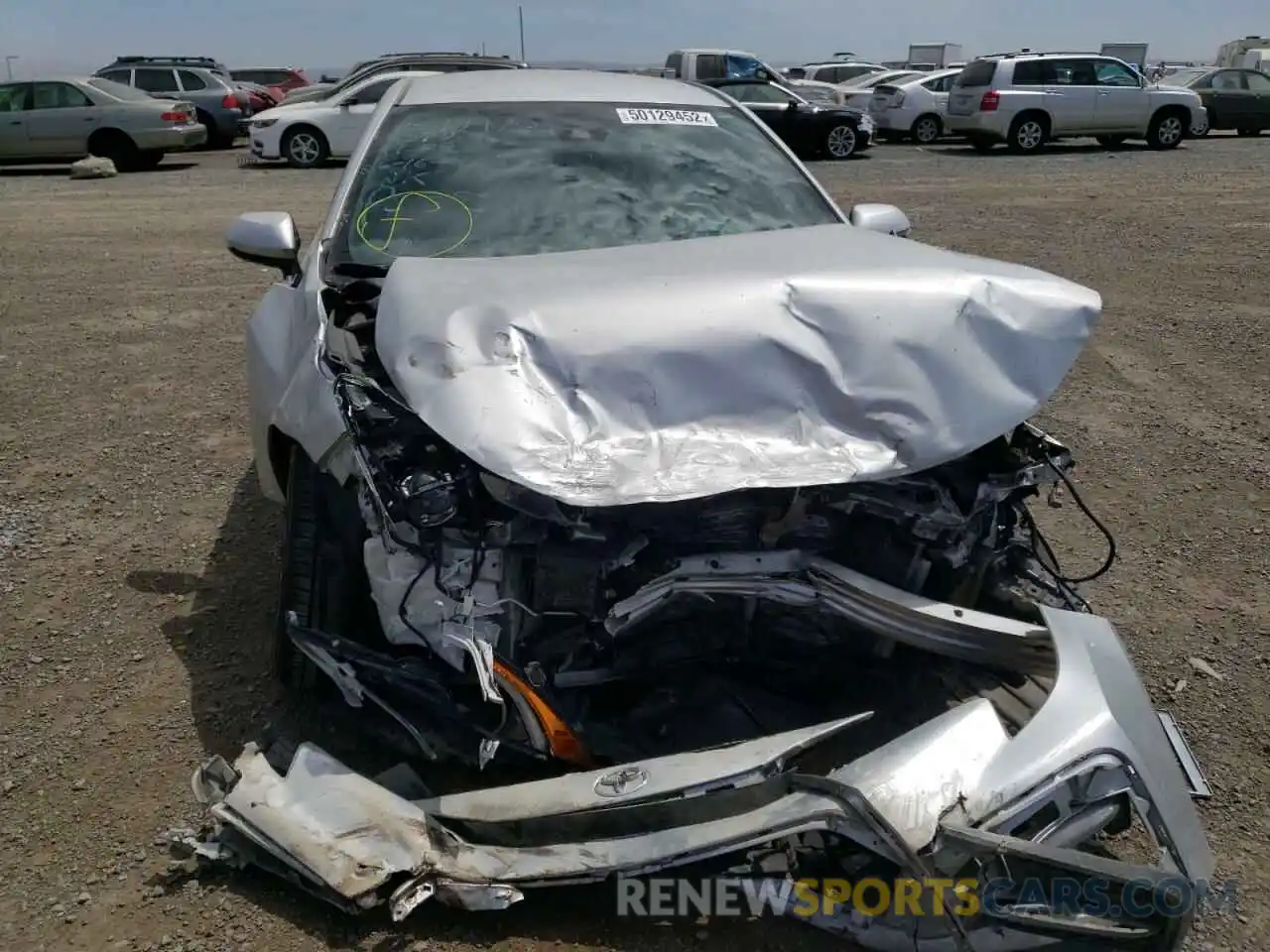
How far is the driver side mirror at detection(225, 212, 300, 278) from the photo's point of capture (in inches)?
139

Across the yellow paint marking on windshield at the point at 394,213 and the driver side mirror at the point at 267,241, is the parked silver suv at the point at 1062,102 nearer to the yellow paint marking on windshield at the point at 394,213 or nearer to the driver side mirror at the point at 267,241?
the yellow paint marking on windshield at the point at 394,213

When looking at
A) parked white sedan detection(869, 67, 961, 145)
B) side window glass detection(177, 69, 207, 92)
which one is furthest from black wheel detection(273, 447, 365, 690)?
side window glass detection(177, 69, 207, 92)

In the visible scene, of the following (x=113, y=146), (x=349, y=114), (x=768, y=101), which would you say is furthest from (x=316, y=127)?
(x=768, y=101)

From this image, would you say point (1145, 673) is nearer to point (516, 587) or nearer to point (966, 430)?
point (966, 430)

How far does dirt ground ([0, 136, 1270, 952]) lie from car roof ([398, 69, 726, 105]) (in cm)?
187

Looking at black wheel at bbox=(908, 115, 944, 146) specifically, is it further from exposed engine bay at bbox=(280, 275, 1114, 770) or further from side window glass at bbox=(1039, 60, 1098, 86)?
exposed engine bay at bbox=(280, 275, 1114, 770)

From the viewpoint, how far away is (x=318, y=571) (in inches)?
113

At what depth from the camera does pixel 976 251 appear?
9102 millimetres

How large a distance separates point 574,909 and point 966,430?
4.81 feet

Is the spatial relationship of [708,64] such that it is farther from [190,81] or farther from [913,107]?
[190,81]

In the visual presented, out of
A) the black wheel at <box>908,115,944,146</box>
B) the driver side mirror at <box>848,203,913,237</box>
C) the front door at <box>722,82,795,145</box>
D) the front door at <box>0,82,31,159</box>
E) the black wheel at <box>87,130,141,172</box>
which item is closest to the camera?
the driver side mirror at <box>848,203,913,237</box>

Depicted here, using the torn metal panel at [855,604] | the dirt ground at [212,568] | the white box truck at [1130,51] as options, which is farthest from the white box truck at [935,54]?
the torn metal panel at [855,604]

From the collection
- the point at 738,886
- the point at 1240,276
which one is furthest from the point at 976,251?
Result: the point at 738,886

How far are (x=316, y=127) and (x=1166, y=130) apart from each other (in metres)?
14.3
